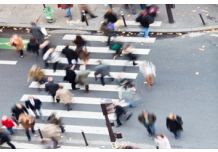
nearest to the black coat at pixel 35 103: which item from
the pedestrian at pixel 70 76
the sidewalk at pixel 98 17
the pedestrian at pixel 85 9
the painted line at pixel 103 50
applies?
the pedestrian at pixel 70 76

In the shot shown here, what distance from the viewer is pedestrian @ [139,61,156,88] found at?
29111 mm

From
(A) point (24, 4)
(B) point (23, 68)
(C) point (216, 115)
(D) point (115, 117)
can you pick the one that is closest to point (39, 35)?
(B) point (23, 68)

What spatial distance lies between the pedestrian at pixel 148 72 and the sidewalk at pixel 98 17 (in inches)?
161

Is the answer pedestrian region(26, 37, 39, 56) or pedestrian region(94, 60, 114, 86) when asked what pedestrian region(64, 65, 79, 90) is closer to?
pedestrian region(94, 60, 114, 86)

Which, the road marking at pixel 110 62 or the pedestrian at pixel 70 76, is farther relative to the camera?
the road marking at pixel 110 62

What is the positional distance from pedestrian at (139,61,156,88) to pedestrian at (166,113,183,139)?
297 centimetres

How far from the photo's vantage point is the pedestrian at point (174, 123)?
26234 millimetres

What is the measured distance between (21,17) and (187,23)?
25.4ft

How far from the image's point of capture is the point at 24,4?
118ft

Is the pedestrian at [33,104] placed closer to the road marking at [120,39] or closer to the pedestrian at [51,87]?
the pedestrian at [51,87]

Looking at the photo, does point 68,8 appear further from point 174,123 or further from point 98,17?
point 174,123

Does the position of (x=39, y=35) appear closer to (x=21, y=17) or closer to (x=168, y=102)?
(x=21, y=17)

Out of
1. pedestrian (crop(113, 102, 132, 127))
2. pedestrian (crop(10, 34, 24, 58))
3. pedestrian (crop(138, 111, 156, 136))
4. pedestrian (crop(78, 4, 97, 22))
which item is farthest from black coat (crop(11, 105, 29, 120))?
pedestrian (crop(78, 4, 97, 22))

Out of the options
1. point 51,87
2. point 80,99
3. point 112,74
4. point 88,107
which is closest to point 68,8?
point 112,74
